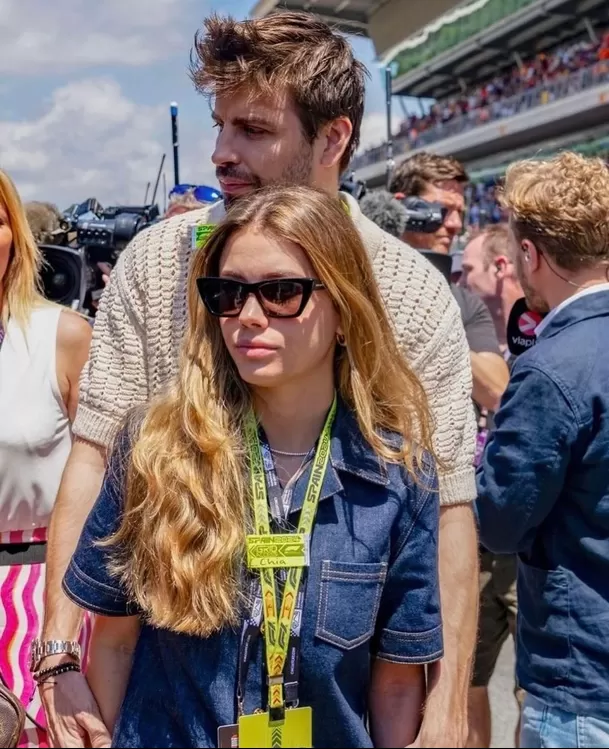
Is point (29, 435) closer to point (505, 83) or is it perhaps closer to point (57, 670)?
point (57, 670)

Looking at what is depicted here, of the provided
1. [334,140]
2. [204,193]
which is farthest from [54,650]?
[204,193]

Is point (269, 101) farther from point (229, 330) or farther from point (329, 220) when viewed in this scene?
point (229, 330)

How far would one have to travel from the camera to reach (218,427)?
1.47m

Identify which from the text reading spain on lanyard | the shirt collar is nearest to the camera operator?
the shirt collar

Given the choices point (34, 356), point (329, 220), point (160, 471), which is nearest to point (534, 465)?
point (329, 220)

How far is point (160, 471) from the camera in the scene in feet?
4.65

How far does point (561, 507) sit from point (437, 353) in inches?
20.7

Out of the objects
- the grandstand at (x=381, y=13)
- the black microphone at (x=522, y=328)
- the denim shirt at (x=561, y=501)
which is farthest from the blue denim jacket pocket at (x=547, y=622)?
the grandstand at (x=381, y=13)

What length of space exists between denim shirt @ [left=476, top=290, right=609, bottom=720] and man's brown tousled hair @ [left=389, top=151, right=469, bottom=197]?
2515 millimetres

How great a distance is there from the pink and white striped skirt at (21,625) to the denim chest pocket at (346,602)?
83 cm

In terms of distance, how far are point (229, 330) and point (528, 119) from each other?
101 ft

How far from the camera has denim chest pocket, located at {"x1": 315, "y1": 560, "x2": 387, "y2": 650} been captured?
1409 millimetres

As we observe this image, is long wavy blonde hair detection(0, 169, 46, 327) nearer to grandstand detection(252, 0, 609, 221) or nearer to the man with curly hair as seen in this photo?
the man with curly hair

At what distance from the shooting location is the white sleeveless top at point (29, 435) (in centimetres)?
217
